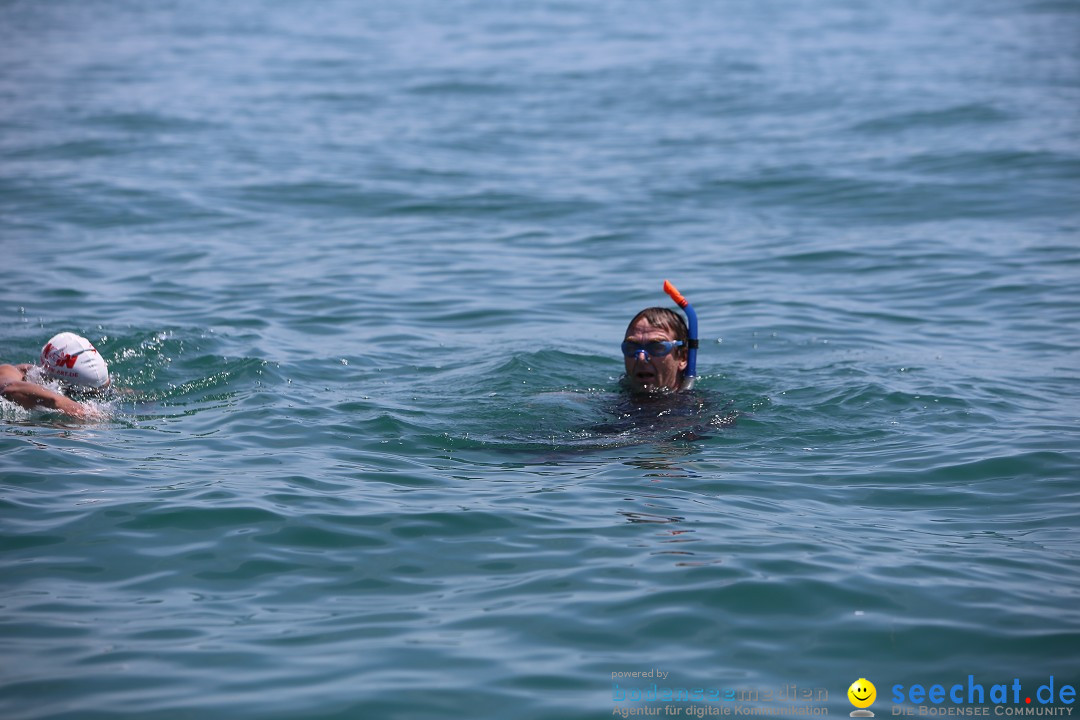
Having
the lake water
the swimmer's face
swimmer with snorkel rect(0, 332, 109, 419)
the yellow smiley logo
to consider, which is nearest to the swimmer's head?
the swimmer's face

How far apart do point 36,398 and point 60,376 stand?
348mm

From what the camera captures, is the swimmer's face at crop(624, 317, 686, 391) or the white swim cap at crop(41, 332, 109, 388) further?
the white swim cap at crop(41, 332, 109, 388)

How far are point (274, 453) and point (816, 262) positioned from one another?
6986 millimetres

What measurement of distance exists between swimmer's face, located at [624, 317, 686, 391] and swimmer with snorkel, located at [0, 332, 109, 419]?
3.52 meters

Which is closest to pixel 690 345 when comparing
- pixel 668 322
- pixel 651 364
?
pixel 668 322

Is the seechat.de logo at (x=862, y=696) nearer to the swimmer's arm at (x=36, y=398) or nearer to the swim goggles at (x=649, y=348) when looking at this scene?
the swim goggles at (x=649, y=348)

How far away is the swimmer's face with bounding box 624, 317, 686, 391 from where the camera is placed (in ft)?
25.2

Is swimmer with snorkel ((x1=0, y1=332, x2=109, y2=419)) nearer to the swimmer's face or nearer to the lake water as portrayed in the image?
the lake water

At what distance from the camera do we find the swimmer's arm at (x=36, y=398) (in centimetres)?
752

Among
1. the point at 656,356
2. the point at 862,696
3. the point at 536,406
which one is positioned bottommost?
the point at 862,696

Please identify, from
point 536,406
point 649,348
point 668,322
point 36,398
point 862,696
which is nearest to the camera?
point 862,696

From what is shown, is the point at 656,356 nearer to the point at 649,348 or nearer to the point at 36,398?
the point at 649,348

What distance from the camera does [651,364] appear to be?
25.3 feet

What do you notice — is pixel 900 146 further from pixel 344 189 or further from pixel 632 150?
pixel 344 189
